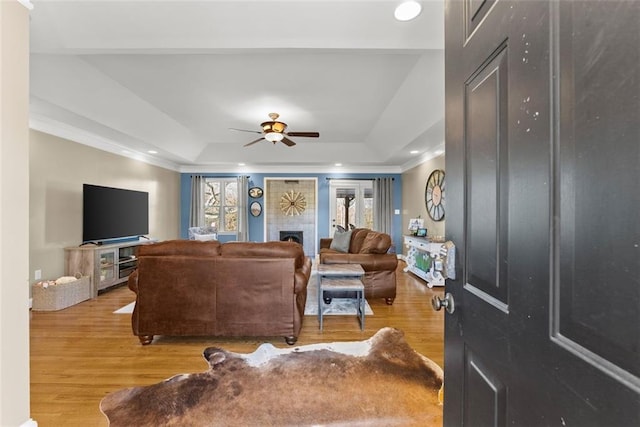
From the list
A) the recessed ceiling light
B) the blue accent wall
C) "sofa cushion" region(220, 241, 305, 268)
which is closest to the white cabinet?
the blue accent wall

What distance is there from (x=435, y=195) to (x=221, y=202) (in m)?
5.30

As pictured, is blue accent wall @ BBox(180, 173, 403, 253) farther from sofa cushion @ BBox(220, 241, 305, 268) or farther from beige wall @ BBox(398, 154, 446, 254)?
sofa cushion @ BBox(220, 241, 305, 268)

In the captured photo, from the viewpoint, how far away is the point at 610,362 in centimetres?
41

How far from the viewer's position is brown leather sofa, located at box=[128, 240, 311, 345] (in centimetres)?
262

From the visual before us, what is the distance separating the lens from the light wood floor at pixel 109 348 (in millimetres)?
1897

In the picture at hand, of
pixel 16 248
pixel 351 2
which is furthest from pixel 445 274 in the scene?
pixel 16 248

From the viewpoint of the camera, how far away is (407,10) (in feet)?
6.02

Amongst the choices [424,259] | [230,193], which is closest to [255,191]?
[230,193]

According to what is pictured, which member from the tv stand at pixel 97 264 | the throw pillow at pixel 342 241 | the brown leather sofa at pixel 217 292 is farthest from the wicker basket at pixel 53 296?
the throw pillow at pixel 342 241

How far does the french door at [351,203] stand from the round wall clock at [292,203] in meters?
0.88

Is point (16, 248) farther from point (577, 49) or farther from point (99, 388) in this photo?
point (577, 49)

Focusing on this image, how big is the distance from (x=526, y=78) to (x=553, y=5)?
0.39ft

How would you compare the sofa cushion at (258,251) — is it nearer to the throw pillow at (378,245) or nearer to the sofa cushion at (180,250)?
the sofa cushion at (180,250)

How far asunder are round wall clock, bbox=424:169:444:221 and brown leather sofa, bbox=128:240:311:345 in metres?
3.52
